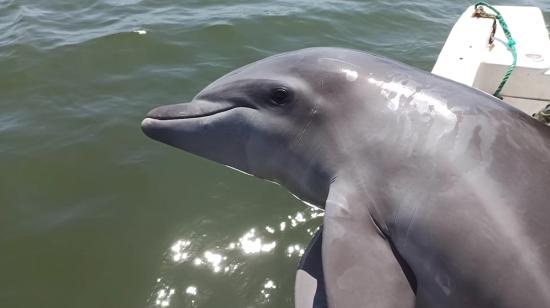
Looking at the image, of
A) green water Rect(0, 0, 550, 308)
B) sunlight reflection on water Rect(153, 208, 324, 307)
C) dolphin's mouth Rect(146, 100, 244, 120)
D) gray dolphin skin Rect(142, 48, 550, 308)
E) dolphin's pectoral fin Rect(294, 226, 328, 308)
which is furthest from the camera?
green water Rect(0, 0, 550, 308)

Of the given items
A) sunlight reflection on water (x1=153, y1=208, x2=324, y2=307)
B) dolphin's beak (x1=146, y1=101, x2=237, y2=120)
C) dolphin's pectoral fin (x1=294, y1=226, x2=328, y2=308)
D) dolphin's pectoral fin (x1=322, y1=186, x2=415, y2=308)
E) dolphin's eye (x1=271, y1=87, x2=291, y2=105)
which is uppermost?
dolphin's eye (x1=271, y1=87, x2=291, y2=105)

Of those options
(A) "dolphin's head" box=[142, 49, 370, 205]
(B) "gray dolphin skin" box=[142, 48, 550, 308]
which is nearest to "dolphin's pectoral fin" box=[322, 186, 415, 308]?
(B) "gray dolphin skin" box=[142, 48, 550, 308]

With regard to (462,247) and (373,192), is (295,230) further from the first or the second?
(462,247)

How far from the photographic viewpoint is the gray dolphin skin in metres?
2.07

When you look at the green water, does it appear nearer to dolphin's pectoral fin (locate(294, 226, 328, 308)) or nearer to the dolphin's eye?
dolphin's pectoral fin (locate(294, 226, 328, 308))

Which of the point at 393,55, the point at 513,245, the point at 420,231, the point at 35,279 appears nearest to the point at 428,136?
the point at 420,231

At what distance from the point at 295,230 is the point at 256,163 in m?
1.82

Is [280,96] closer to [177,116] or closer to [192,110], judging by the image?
[192,110]

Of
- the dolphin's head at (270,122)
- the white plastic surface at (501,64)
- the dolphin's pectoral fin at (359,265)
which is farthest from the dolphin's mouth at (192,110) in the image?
the white plastic surface at (501,64)

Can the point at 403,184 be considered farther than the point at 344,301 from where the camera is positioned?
Yes

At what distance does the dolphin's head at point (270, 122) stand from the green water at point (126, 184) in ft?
5.12

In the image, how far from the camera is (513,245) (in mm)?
2027

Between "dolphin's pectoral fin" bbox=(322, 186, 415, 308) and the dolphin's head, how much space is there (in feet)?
1.13

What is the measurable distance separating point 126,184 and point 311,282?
10.3ft
